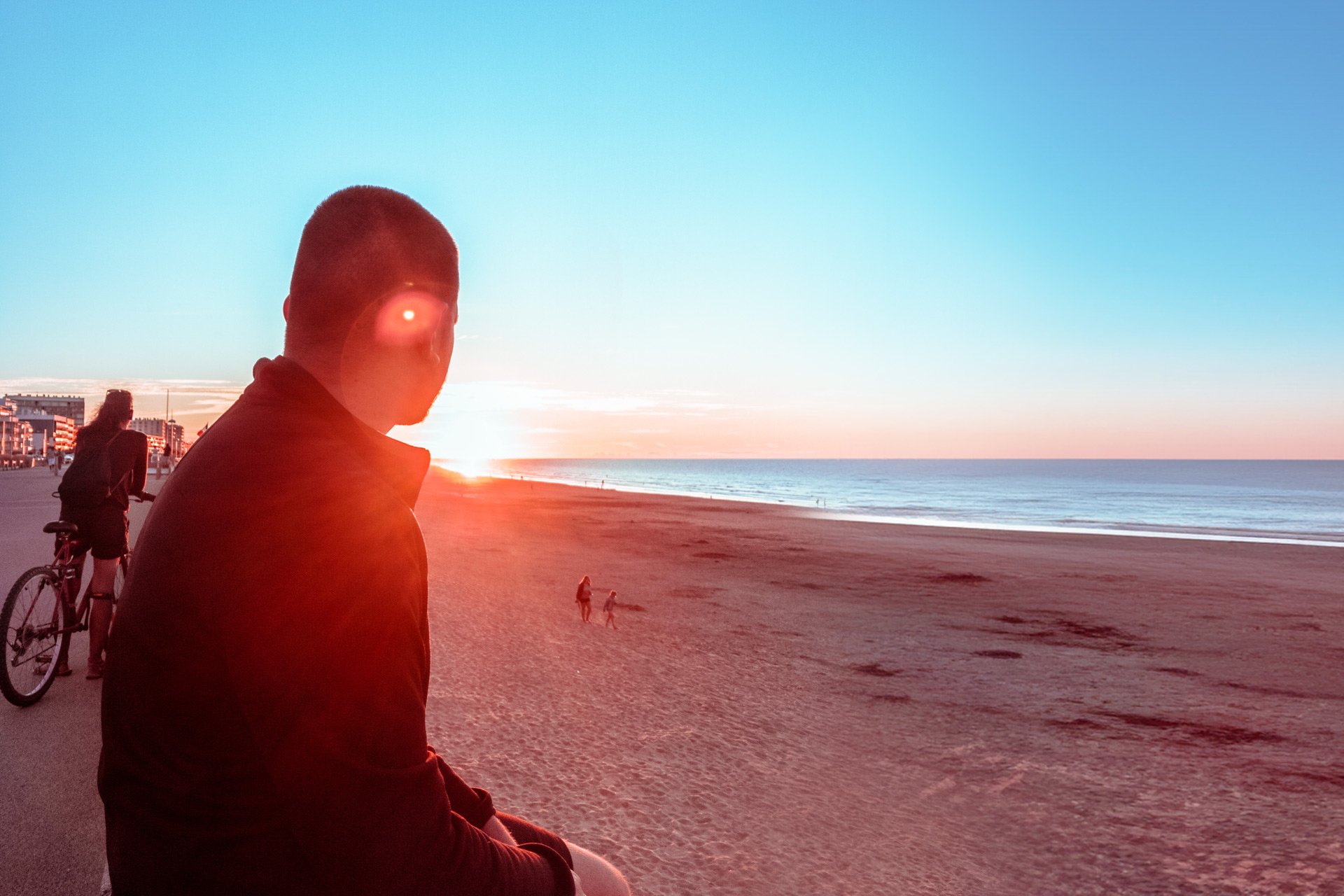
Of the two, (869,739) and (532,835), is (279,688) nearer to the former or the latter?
(532,835)

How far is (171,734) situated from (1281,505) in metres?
73.5

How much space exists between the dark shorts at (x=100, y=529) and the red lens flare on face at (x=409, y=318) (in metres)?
5.60

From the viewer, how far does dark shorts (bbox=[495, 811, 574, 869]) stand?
1.63 meters

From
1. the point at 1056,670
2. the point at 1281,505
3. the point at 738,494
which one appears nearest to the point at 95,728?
the point at 1056,670

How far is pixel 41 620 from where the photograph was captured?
5.62 meters

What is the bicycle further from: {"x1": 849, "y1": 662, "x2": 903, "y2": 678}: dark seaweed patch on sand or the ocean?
the ocean

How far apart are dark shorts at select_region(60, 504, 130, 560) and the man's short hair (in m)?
5.52

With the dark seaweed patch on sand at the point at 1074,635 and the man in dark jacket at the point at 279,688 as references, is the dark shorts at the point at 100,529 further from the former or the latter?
the dark seaweed patch on sand at the point at 1074,635

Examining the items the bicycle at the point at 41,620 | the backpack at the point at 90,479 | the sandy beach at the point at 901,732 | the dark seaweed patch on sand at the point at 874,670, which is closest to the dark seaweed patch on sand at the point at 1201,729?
the sandy beach at the point at 901,732

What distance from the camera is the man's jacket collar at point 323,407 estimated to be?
4.51 feet

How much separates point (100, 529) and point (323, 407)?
582cm

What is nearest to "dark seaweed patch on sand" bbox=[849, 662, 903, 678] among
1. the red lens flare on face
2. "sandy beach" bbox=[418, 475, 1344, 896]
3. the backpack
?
"sandy beach" bbox=[418, 475, 1344, 896]

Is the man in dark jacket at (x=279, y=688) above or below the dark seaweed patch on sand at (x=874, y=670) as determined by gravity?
above

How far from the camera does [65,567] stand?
5996 mm
